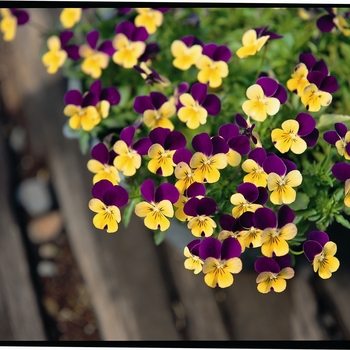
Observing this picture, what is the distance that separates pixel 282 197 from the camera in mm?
628

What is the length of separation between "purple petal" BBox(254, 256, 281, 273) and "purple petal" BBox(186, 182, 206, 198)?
0.12m

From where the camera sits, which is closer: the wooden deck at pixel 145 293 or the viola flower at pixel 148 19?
the viola flower at pixel 148 19

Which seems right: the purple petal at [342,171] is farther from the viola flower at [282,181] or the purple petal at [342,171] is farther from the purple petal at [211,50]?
the purple petal at [211,50]

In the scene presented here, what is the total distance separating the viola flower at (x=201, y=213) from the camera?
62 cm

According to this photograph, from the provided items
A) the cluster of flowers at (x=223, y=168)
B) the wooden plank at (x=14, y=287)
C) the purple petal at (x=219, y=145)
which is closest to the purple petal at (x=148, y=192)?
the cluster of flowers at (x=223, y=168)

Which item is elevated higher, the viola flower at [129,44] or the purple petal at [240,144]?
the viola flower at [129,44]

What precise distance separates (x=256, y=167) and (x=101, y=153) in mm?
240

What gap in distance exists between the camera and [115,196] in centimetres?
64

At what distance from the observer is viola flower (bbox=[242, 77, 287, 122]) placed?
2.17ft

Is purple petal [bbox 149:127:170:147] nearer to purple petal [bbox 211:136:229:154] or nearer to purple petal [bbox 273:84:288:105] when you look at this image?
purple petal [bbox 211:136:229:154]

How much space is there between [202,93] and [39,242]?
66 cm

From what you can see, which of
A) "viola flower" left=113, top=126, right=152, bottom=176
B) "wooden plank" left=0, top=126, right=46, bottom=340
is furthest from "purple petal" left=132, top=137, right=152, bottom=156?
"wooden plank" left=0, top=126, right=46, bottom=340

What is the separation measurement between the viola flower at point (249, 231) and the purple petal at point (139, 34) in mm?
374

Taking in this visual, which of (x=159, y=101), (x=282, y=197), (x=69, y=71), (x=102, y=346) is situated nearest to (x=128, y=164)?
(x=159, y=101)
